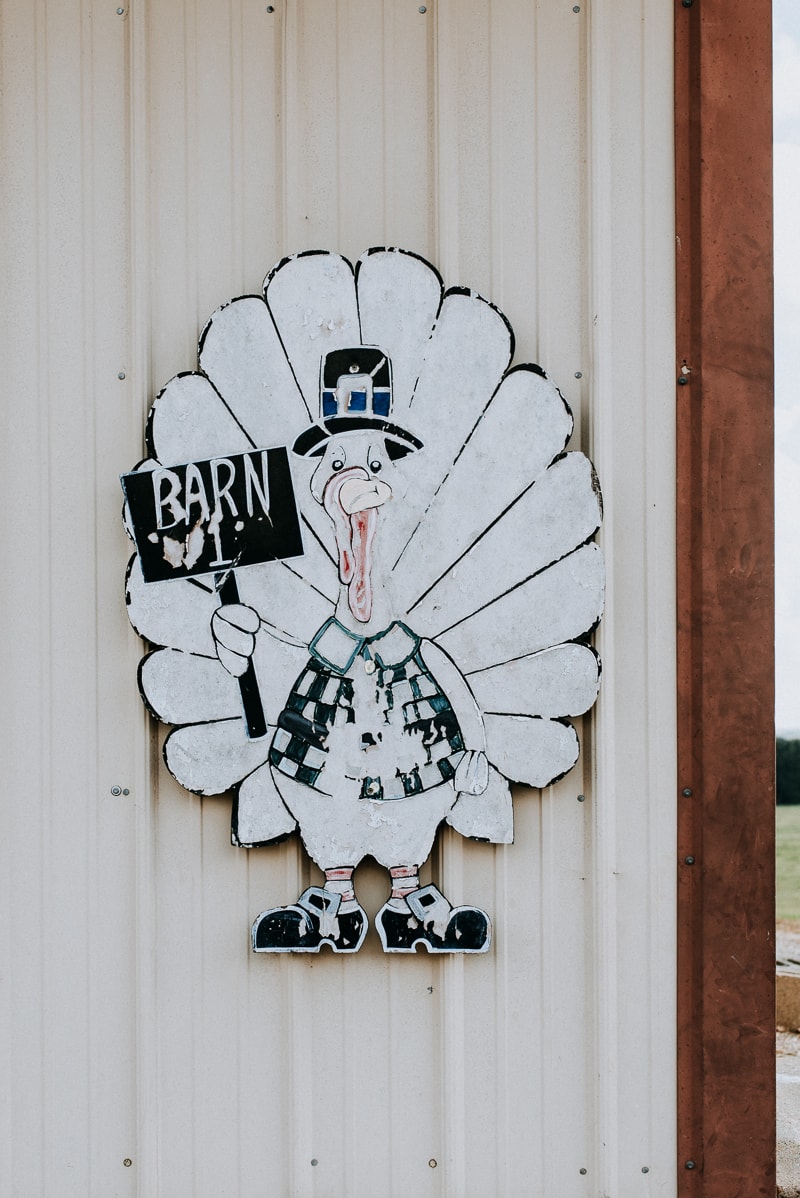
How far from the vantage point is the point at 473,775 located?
195 centimetres

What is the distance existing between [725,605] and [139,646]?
1.09m

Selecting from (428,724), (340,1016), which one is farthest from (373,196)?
(340,1016)

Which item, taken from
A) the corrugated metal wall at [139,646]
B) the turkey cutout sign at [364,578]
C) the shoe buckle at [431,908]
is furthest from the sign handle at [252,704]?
the shoe buckle at [431,908]

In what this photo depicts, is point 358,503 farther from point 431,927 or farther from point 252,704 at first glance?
point 431,927

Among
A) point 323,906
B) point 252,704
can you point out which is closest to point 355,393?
point 252,704

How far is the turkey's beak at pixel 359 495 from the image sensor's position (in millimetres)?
1953

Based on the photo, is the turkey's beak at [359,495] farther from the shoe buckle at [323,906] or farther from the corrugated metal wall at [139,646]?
the shoe buckle at [323,906]

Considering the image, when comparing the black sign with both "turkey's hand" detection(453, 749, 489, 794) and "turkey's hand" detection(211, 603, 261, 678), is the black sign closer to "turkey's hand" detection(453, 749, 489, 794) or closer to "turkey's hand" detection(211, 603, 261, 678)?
"turkey's hand" detection(211, 603, 261, 678)

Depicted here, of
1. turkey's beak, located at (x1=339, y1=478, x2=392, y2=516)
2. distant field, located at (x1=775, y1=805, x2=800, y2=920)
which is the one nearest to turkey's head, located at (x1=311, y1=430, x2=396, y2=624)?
turkey's beak, located at (x1=339, y1=478, x2=392, y2=516)

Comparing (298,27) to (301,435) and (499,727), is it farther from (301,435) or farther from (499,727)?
(499,727)

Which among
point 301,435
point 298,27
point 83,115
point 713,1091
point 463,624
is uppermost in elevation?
point 298,27

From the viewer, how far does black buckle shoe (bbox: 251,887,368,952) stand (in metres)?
1.95

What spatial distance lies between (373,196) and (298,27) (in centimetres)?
35

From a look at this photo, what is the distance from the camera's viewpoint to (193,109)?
203 cm
